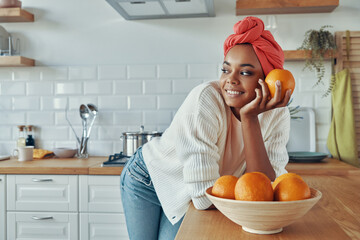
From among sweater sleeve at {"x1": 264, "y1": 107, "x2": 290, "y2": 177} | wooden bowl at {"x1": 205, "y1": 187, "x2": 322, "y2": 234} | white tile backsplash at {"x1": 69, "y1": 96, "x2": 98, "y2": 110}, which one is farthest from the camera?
white tile backsplash at {"x1": 69, "y1": 96, "x2": 98, "y2": 110}

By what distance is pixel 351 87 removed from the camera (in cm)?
291

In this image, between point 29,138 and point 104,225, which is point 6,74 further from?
point 104,225

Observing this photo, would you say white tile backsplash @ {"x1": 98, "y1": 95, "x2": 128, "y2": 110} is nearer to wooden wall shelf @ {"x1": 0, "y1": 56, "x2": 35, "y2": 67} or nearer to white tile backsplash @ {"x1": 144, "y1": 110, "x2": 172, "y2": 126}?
white tile backsplash @ {"x1": 144, "y1": 110, "x2": 172, "y2": 126}

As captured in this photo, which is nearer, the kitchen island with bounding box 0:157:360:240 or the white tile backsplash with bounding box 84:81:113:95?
the kitchen island with bounding box 0:157:360:240

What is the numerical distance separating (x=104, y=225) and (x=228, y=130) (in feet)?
4.85

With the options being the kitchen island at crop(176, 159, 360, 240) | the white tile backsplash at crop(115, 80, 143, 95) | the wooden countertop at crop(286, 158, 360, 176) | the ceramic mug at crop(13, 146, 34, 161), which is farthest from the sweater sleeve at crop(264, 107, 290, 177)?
the ceramic mug at crop(13, 146, 34, 161)

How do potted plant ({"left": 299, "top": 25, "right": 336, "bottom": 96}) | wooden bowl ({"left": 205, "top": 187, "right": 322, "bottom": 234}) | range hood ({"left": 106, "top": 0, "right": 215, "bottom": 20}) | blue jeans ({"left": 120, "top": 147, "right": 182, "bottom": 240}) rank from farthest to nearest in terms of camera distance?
potted plant ({"left": 299, "top": 25, "right": 336, "bottom": 96})
range hood ({"left": 106, "top": 0, "right": 215, "bottom": 20})
blue jeans ({"left": 120, "top": 147, "right": 182, "bottom": 240})
wooden bowl ({"left": 205, "top": 187, "right": 322, "bottom": 234})

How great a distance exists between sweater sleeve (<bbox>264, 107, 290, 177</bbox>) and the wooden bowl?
0.45m

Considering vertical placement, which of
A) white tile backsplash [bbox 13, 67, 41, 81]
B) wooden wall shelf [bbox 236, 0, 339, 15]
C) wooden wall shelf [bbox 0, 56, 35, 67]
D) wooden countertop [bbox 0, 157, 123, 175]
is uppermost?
wooden wall shelf [bbox 236, 0, 339, 15]

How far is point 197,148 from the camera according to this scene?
4.10ft

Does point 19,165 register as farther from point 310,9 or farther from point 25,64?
point 310,9

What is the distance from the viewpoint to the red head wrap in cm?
123

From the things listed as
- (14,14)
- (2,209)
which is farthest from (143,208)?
(14,14)

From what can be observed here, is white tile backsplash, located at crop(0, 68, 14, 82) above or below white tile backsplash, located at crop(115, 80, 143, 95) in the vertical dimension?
above
